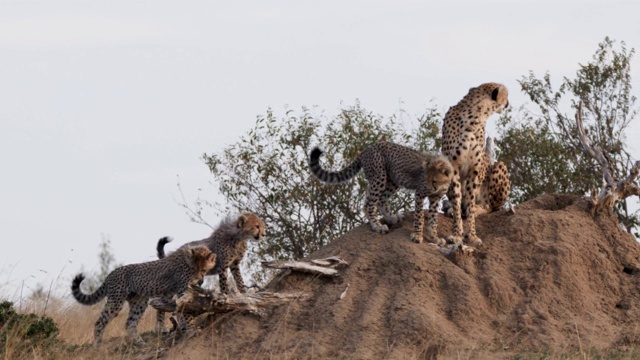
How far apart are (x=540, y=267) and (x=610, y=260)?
757mm

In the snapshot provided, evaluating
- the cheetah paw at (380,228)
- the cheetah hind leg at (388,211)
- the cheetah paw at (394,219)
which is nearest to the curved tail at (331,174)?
the cheetah hind leg at (388,211)

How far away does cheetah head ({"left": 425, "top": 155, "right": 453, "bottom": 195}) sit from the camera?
8.80m

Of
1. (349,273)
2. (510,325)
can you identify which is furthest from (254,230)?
(510,325)

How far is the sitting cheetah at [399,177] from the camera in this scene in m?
8.80

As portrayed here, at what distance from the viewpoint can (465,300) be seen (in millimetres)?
8227

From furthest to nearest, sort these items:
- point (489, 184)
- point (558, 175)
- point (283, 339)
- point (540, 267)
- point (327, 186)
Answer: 1. point (558, 175)
2. point (327, 186)
3. point (489, 184)
4. point (540, 267)
5. point (283, 339)

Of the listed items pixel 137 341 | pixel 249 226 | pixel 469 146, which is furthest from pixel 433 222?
pixel 137 341

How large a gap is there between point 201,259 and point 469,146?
246 centimetres

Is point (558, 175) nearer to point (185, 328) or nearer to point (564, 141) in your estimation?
point (564, 141)

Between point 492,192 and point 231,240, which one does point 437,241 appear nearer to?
point 492,192

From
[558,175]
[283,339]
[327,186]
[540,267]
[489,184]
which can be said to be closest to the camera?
[283,339]

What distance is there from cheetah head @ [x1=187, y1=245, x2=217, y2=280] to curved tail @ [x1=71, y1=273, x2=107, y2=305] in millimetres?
1083

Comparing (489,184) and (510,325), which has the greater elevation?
(489,184)

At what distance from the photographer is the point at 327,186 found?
12.7 m
